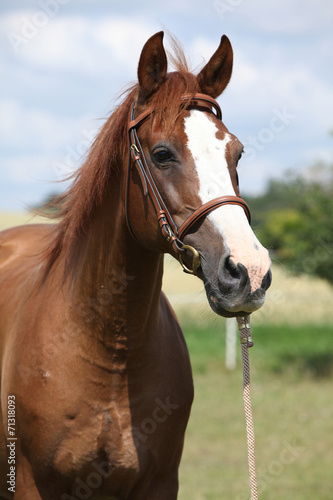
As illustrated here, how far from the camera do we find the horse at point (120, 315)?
7.73ft

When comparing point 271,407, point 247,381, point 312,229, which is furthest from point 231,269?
point 312,229

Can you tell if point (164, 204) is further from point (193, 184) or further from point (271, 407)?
point (271, 407)

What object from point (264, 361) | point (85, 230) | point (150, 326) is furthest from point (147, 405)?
point (264, 361)

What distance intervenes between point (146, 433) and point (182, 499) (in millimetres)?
3401

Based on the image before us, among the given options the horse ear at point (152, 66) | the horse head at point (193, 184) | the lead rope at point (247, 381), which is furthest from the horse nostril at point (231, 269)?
the horse ear at point (152, 66)

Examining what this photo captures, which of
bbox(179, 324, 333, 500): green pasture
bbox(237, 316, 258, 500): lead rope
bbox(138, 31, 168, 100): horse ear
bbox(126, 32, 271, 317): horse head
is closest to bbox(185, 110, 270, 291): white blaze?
bbox(126, 32, 271, 317): horse head

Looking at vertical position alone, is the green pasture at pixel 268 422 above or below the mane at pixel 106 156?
below

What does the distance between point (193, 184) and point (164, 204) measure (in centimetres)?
16

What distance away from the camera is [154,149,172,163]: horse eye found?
7.67 ft

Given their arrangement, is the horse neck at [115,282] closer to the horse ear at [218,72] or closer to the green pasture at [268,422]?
the green pasture at [268,422]

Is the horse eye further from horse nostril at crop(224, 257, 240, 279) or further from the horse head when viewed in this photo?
horse nostril at crop(224, 257, 240, 279)

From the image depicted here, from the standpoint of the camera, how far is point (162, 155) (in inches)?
92.7

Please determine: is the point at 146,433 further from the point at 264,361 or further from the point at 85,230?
the point at 264,361

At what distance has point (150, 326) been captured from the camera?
107 inches
